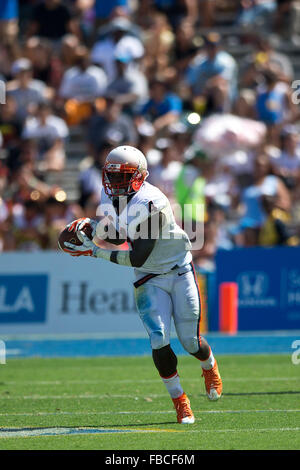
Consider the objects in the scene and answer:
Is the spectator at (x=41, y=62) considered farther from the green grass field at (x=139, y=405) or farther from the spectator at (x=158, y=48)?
the green grass field at (x=139, y=405)

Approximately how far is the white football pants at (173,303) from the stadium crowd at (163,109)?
20.5ft

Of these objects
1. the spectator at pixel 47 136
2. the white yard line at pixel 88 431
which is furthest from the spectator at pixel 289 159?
the white yard line at pixel 88 431

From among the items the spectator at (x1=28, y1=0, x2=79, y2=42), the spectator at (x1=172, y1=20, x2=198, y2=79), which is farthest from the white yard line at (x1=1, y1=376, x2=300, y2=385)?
the spectator at (x1=28, y1=0, x2=79, y2=42)

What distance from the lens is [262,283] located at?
1407 cm

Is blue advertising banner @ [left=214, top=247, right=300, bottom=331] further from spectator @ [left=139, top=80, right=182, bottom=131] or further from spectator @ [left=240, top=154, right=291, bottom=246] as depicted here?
spectator @ [left=139, top=80, right=182, bottom=131]

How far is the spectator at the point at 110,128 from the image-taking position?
1540 centimetres

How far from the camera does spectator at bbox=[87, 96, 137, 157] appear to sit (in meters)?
15.4

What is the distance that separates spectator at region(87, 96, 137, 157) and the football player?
768 cm

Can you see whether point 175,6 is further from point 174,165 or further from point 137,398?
point 137,398

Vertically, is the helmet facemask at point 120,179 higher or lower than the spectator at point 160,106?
lower

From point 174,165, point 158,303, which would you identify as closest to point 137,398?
point 158,303

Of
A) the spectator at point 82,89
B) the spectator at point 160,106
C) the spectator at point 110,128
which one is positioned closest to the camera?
the spectator at point 110,128

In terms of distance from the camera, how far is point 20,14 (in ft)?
65.9

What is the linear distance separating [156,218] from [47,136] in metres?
9.19
